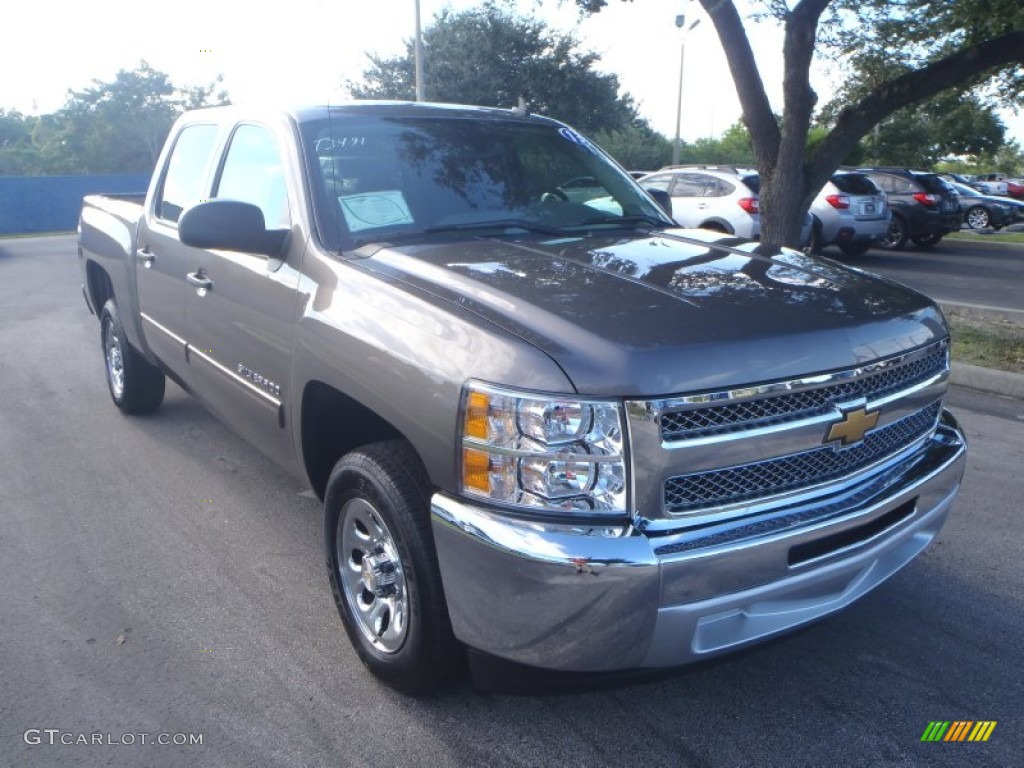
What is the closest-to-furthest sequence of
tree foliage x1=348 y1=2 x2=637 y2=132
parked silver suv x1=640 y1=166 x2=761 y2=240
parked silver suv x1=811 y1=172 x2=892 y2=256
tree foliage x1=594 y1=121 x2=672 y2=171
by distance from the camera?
parked silver suv x1=640 y1=166 x2=761 y2=240 < parked silver suv x1=811 y1=172 x2=892 y2=256 < tree foliage x1=348 y1=2 x2=637 y2=132 < tree foliage x1=594 y1=121 x2=672 y2=171

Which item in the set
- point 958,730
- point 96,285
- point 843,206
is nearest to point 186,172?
point 96,285

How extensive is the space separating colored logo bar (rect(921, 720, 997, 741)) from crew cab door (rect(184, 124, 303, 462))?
244 centimetres

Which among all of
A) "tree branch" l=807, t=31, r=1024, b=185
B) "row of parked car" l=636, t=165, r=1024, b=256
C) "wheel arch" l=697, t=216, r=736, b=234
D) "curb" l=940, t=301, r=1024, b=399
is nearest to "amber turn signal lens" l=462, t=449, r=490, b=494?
"curb" l=940, t=301, r=1024, b=399

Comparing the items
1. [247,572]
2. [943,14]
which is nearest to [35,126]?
[943,14]

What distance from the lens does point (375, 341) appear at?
2.90 metres

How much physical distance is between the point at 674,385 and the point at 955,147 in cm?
4822

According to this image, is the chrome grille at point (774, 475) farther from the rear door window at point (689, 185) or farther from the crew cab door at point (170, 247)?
the rear door window at point (689, 185)

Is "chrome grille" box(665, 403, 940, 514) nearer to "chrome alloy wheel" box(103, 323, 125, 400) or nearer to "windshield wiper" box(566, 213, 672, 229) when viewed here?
"windshield wiper" box(566, 213, 672, 229)

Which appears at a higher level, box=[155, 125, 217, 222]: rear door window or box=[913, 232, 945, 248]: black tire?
box=[155, 125, 217, 222]: rear door window

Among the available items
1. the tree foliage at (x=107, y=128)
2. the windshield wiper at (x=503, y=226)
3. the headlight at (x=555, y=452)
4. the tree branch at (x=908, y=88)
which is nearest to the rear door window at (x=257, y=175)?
the windshield wiper at (x=503, y=226)

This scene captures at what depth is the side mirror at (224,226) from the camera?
336 centimetres

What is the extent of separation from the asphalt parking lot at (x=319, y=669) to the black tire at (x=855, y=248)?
40.1 ft

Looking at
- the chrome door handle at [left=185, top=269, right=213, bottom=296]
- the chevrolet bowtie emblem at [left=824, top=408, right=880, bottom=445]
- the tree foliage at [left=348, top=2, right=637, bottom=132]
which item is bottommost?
the chevrolet bowtie emblem at [left=824, top=408, right=880, bottom=445]

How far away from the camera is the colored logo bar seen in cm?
284
